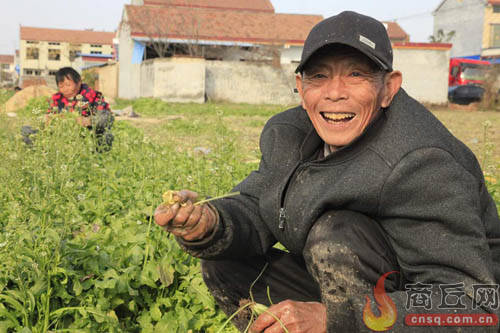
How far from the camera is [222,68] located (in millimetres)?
20516

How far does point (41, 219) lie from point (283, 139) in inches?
47.3

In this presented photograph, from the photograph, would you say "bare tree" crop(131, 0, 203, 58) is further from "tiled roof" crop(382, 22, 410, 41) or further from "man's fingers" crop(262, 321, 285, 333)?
"tiled roof" crop(382, 22, 410, 41)

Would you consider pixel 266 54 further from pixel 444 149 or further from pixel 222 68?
pixel 444 149

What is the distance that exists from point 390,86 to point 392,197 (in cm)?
44

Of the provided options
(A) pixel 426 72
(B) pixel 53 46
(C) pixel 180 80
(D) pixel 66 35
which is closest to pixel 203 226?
(C) pixel 180 80

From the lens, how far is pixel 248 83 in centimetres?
2084

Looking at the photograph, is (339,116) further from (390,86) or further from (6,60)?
(6,60)

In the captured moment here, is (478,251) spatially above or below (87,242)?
above

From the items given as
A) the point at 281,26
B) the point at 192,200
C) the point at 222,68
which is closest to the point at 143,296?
the point at 192,200

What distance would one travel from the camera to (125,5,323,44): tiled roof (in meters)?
23.9

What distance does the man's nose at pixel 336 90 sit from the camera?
73.0 inches

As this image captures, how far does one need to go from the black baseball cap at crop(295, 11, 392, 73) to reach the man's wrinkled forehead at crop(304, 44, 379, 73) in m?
0.04

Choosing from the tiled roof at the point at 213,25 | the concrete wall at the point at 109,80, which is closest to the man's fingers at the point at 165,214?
the tiled roof at the point at 213,25

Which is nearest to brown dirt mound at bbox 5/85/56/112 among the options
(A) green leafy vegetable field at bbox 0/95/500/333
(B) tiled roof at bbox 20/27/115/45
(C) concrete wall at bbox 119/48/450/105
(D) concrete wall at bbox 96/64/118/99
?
(C) concrete wall at bbox 119/48/450/105
